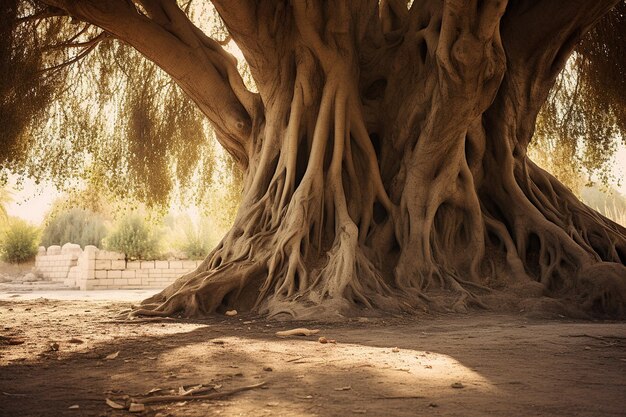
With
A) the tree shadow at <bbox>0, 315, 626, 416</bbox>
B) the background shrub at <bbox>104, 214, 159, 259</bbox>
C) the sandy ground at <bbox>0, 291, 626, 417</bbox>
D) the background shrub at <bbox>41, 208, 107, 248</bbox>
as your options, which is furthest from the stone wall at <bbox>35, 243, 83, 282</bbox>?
the tree shadow at <bbox>0, 315, 626, 416</bbox>

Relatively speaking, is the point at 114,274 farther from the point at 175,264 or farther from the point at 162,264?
the point at 175,264

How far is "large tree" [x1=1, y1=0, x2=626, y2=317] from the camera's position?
6.38 metres

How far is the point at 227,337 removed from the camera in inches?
177

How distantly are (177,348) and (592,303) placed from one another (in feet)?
15.1

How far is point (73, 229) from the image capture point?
28.8 metres

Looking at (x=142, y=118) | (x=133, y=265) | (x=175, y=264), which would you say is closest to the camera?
(x=142, y=118)

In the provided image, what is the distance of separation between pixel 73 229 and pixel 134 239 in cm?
990

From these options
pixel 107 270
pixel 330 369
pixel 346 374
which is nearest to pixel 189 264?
pixel 107 270

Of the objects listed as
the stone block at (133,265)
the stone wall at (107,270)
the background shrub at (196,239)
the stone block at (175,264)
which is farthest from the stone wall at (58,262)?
the background shrub at (196,239)

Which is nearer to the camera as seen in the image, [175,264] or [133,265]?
[133,265]

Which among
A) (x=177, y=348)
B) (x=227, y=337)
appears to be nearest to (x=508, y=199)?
(x=227, y=337)

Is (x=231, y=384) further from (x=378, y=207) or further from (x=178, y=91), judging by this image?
(x=178, y=91)

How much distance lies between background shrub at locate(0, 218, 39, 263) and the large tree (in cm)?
1763

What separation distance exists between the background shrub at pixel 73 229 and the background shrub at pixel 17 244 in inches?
153
